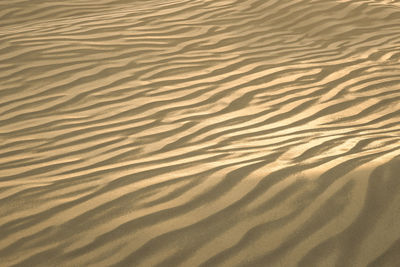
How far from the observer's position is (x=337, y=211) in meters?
2.51

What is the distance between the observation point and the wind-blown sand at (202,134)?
238 cm

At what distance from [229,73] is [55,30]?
2.15 m

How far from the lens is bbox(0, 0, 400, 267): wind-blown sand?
2383mm

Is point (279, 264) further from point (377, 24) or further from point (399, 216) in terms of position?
point (377, 24)

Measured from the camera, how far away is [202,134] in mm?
3627

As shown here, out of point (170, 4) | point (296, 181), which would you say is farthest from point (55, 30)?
point (296, 181)

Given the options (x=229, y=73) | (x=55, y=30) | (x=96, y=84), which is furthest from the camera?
(x=55, y=30)

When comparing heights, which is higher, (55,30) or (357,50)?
(55,30)

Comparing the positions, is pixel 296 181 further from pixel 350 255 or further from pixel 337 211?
pixel 350 255

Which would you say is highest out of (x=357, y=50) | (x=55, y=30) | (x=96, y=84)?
(x=55, y=30)

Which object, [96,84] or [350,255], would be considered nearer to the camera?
[350,255]

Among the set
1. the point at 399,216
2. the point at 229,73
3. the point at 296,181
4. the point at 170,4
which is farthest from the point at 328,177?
the point at 170,4

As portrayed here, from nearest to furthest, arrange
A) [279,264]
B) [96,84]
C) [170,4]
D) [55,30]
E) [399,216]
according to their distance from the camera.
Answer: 1. [279,264]
2. [399,216]
3. [96,84]
4. [55,30]
5. [170,4]

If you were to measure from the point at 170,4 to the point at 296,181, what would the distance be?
4497mm
